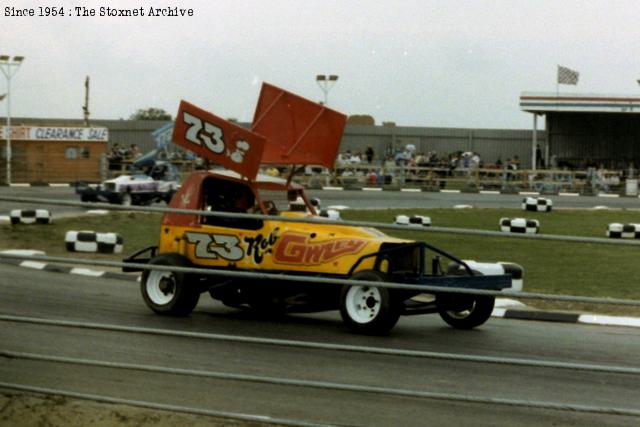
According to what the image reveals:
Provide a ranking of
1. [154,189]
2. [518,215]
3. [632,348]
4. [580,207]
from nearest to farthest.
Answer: [632,348], [518,215], [154,189], [580,207]

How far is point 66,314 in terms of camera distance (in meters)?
9.10

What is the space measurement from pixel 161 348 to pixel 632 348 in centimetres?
376

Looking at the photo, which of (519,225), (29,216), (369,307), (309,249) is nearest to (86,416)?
(369,307)

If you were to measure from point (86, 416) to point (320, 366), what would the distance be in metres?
2.33

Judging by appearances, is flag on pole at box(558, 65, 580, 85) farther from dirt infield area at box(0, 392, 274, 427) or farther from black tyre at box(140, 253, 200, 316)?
dirt infield area at box(0, 392, 274, 427)

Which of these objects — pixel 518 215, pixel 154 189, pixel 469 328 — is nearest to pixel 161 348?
pixel 469 328

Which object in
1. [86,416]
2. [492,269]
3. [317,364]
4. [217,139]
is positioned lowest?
[317,364]

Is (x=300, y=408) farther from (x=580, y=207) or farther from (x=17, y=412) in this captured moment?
(x=580, y=207)

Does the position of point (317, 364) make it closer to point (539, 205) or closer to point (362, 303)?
point (362, 303)

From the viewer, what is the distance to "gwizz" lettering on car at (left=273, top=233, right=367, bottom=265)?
29.2 ft

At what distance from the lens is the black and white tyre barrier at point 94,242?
14.2 meters

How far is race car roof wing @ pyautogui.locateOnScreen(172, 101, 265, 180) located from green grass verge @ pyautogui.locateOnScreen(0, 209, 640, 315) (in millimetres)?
2816

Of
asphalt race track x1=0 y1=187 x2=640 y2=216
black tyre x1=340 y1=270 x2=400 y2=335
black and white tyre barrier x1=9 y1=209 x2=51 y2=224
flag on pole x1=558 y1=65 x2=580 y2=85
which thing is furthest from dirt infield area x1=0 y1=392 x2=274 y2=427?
flag on pole x1=558 y1=65 x2=580 y2=85

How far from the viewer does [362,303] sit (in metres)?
8.55
